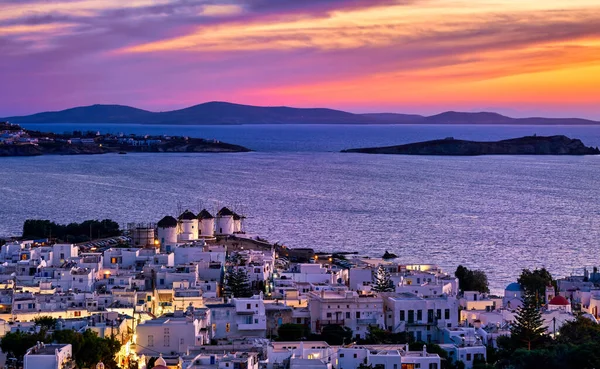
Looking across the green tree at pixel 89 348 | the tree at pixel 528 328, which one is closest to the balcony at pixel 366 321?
the tree at pixel 528 328

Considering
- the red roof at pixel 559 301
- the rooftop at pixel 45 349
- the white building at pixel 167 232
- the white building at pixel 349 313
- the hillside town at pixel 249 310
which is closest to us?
the rooftop at pixel 45 349

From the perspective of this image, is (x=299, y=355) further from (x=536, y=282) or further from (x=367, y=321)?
(x=536, y=282)

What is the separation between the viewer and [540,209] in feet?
230

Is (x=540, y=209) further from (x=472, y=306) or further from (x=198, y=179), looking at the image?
(x=472, y=306)


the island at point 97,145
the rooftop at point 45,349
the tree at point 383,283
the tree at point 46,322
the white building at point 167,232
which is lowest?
the tree at point 46,322

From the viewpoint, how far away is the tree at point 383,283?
30.0m

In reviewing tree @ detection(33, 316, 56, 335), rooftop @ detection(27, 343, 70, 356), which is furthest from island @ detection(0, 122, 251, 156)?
rooftop @ detection(27, 343, 70, 356)

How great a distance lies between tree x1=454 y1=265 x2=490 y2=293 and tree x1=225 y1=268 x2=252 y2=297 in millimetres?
8373

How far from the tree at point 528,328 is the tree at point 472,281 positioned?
9.34 meters

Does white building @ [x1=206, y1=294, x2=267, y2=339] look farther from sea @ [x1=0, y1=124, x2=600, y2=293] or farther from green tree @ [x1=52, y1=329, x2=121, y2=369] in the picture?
sea @ [x1=0, y1=124, x2=600, y2=293]

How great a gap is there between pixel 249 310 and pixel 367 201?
50.0 m

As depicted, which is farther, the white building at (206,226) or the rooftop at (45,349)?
the white building at (206,226)

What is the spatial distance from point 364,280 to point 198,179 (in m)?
62.1

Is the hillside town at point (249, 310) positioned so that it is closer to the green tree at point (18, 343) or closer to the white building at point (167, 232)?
the green tree at point (18, 343)
